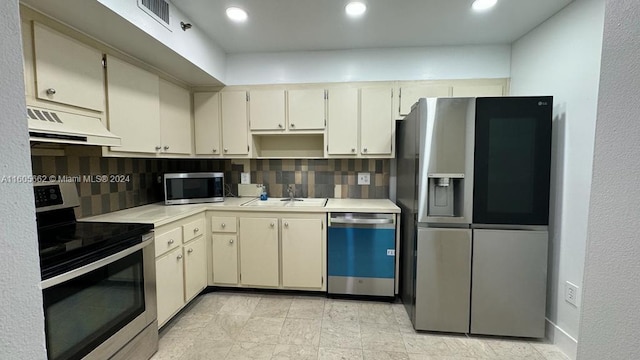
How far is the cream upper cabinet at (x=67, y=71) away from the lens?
1.42 metres

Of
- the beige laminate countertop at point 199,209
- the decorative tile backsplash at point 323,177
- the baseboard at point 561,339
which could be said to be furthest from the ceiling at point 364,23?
the baseboard at point 561,339

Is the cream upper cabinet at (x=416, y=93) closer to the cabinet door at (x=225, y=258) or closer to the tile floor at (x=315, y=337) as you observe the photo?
the tile floor at (x=315, y=337)

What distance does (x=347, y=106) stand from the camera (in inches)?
106

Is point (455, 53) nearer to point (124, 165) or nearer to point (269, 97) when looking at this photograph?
point (269, 97)

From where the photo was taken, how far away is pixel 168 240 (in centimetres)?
201

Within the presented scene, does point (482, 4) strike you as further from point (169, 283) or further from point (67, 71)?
point (169, 283)

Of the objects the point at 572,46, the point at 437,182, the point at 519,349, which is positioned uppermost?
the point at 572,46

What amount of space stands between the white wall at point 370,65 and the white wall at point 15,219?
8.00 ft

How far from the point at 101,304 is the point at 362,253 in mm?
1895

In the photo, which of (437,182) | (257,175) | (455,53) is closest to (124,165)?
(257,175)

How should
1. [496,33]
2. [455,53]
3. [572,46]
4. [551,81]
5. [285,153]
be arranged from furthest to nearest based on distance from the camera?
1. [285,153]
2. [455,53]
3. [496,33]
4. [551,81]
5. [572,46]

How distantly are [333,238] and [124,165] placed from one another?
79.6 inches

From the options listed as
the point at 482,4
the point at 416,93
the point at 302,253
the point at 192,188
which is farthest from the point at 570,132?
the point at 192,188

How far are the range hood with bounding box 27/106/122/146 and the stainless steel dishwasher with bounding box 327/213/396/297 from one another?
1.80 metres
